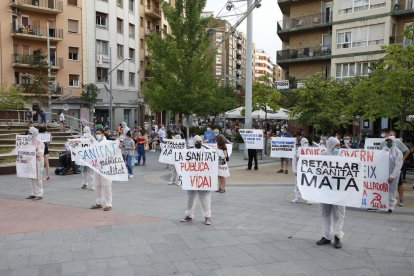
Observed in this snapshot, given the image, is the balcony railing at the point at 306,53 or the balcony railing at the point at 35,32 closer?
the balcony railing at the point at 306,53

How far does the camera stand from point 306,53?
130 feet

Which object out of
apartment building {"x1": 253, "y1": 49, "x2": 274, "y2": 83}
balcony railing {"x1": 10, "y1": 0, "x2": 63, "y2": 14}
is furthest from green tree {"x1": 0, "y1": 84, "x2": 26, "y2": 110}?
apartment building {"x1": 253, "y1": 49, "x2": 274, "y2": 83}

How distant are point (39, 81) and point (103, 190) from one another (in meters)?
30.8

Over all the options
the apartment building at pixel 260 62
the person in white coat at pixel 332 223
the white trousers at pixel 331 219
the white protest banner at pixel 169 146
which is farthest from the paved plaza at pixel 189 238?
the apartment building at pixel 260 62

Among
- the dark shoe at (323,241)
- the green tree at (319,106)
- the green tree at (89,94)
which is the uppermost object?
the green tree at (89,94)

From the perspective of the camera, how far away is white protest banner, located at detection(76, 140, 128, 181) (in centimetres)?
962

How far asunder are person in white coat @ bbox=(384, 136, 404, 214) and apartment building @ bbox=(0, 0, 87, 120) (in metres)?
36.5

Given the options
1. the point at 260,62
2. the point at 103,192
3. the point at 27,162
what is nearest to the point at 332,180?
the point at 103,192

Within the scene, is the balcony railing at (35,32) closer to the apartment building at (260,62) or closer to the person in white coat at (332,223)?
the person in white coat at (332,223)

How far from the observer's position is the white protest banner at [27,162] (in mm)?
10727

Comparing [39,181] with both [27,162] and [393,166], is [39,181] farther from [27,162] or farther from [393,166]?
[393,166]

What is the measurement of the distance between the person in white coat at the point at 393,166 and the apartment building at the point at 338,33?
25.7 m

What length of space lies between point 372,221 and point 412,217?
119 centimetres

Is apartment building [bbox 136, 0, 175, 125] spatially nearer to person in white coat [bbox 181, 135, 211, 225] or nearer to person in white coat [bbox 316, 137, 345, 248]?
person in white coat [bbox 181, 135, 211, 225]
